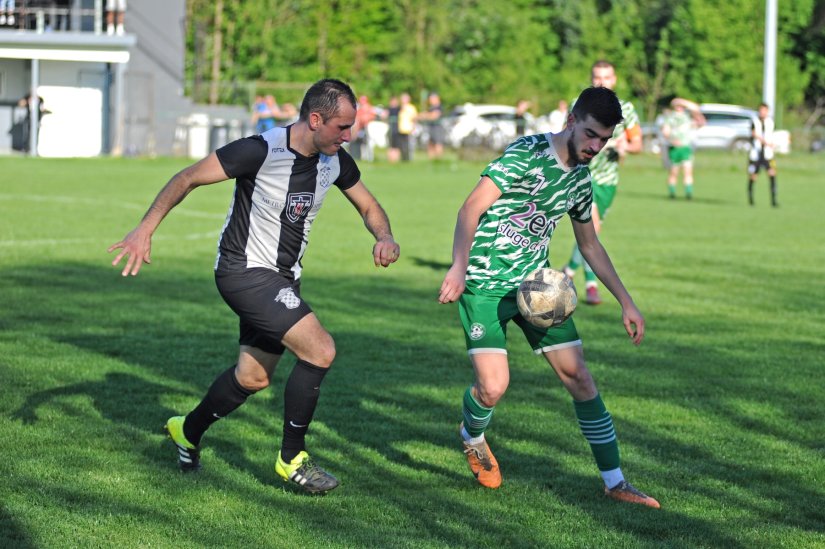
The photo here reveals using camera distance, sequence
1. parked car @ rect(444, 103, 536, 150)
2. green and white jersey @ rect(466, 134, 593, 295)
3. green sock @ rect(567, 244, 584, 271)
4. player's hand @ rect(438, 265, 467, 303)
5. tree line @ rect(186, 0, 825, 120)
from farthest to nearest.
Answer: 1. tree line @ rect(186, 0, 825, 120)
2. parked car @ rect(444, 103, 536, 150)
3. green sock @ rect(567, 244, 584, 271)
4. green and white jersey @ rect(466, 134, 593, 295)
5. player's hand @ rect(438, 265, 467, 303)

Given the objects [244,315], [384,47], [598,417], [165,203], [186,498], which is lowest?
[186,498]

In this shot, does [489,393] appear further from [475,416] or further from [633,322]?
[633,322]

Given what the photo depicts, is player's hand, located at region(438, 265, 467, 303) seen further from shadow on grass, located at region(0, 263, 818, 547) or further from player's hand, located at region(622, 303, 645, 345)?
shadow on grass, located at region(0, 263, 818, 547)

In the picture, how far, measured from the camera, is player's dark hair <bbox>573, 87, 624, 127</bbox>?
18.6ft

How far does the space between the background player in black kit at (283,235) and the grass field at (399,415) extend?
510mm

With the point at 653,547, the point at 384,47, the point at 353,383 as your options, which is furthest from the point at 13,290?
the point at 384,47

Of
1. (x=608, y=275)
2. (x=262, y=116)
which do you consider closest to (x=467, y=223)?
(x=608, y=275)

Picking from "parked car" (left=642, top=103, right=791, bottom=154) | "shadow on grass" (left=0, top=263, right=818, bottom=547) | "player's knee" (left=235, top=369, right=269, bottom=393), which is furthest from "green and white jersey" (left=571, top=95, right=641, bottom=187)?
"parked car" (left=642, top=103, right=791, bottom=154)

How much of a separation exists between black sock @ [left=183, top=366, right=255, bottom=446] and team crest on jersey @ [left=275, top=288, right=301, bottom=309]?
1.82 feet

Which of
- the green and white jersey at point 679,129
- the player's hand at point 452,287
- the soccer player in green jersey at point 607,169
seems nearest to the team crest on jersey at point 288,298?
the player's hand at point 452,287

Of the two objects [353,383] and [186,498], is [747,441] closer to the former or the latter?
[353,383]

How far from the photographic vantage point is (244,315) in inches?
238

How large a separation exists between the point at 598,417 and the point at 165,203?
2.26m

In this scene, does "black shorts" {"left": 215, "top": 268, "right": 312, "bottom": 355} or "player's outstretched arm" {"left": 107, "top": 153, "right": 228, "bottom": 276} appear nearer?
"player's outstretched arm" {"left": 107, "top": 153, "right": 228, "bottom": 276}
